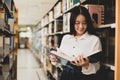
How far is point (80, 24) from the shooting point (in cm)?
212

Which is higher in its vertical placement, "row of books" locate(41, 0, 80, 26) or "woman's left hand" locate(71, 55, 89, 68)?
"row of books" locate(41, 0, 80, 26)

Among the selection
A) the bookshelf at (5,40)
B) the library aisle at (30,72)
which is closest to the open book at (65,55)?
the bookshelf at (5,40)

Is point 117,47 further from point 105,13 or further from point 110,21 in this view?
point 105,13

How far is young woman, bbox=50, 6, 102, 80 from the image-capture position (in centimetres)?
204

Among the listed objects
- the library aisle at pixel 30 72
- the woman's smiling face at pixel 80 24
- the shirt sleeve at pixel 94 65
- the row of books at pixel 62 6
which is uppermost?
the row of books at pixel 62 6

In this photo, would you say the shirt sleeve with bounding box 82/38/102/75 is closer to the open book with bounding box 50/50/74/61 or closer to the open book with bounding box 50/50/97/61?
the open book with bounding box 50/50/97/61

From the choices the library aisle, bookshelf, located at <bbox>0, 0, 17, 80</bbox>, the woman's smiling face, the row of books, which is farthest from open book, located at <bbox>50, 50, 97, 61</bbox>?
the library aisle

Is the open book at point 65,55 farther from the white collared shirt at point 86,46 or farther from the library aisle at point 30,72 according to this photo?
the library aisle at point 30,72

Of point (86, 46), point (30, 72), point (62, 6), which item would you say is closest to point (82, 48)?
point (86, 46)

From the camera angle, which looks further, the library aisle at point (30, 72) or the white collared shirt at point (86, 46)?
the library aisle at point (30, 72)

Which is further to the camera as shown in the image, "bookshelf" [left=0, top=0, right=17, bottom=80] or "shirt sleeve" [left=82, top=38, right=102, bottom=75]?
"bookshelf" [left=0, top=0, right=17, bottom=80]

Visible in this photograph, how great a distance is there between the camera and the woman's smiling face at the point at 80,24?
2.12 meters

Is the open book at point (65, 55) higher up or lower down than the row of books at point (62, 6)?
lower down

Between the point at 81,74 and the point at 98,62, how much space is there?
0.20 metres
